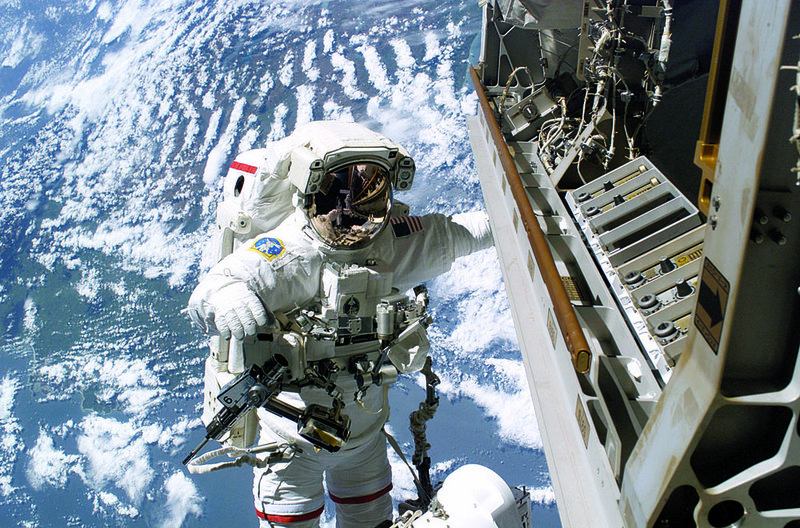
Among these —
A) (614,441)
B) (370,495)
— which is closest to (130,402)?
(370,495)

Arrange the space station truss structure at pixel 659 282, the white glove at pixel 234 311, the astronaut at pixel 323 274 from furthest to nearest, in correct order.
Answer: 1. the astronaut at pixel 323 274
2. the white glove at pixel 234 311
3. the space station truss structure at pixel 659 282

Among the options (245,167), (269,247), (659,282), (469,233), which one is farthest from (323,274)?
(659,282)

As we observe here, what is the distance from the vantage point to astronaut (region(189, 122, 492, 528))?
2.37 metres

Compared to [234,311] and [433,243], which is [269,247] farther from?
[433,243]

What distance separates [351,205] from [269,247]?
1.35ft

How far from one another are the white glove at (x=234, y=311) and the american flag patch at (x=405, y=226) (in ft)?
2.62

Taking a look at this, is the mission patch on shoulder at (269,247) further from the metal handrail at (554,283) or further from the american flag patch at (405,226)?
the metal handrail at (554,283)

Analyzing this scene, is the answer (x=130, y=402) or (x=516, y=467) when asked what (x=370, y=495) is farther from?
(x=130, y=402)

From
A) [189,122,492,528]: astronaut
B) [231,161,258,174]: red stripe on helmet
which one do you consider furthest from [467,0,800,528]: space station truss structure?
[231,161,258,174]: red stripe on helmet

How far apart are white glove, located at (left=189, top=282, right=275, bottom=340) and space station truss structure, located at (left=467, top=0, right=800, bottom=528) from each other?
3.23 feet

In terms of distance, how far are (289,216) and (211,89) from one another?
7.91 metres

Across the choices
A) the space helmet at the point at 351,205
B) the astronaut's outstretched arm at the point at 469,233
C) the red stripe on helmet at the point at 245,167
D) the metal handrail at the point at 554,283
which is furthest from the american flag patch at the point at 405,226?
the red stripe on helmet at the point at 245,167

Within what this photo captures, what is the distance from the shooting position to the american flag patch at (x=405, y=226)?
2811 mm

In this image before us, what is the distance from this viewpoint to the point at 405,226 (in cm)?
283
